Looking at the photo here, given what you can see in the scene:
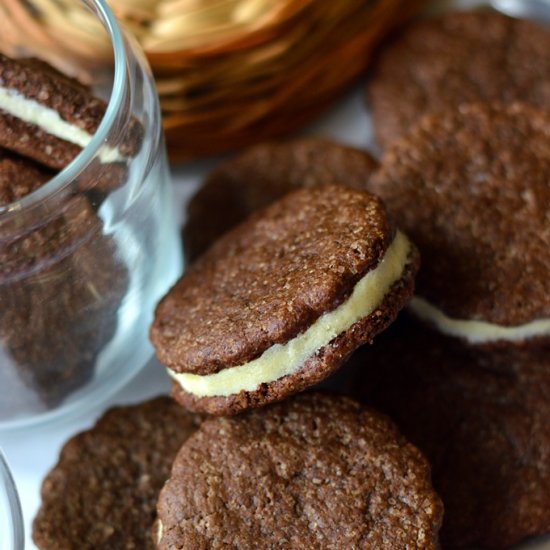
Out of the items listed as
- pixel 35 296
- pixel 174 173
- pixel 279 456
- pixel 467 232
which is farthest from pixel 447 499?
pixel 174 173

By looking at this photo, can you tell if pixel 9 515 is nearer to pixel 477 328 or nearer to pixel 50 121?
pixel 50 121

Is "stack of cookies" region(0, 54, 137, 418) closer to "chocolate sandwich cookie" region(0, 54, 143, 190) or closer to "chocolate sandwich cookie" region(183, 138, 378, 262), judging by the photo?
"chocolate sandwich cookie" region(0, 54, 143, 190)

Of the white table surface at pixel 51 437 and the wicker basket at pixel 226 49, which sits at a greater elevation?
the wicker basket at pixel 226 49

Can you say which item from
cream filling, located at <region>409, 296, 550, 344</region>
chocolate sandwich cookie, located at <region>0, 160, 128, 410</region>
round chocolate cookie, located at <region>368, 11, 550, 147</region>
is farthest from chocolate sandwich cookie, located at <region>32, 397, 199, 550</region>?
round chocolate cookie, located at <region>368, 11, 550, 147</region>

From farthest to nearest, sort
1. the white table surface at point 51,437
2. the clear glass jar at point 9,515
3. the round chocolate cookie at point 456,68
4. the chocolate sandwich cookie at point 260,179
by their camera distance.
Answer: the round chocolate cookie at point 456,68, the chocolate sandwich cookie at point 260,179, the white table surface at point 51,437, the clear glass jar at point 9,515

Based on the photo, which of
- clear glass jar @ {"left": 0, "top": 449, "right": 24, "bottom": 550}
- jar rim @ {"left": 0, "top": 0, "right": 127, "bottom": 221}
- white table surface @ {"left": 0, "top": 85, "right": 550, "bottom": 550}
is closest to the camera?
jar rim @ {"left": 0, "top": 0, "right": 127, "bottom": 221}

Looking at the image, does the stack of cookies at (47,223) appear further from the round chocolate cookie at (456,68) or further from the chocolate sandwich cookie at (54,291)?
the round chocolate cookie at (456,68)

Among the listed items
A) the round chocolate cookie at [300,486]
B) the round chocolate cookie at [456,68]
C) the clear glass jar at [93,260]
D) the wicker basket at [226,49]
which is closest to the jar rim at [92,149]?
the clear glass jar at [93,260]
